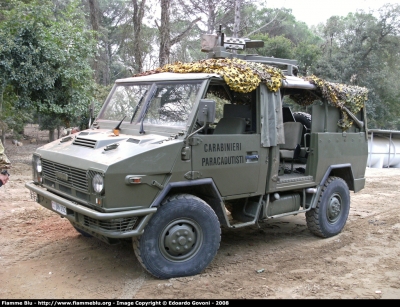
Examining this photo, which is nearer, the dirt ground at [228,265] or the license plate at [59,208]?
the dirt ground at [228,265]

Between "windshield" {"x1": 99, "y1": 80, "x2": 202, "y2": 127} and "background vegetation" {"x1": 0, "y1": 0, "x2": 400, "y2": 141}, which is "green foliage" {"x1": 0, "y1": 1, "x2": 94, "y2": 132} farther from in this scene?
"windshield" {"x1": 99, "y1": 80, "x2": 202, "y2": 127}

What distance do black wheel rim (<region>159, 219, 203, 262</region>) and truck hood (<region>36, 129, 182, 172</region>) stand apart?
642 mm

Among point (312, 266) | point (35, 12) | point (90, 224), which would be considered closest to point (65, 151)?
point (90, 224)

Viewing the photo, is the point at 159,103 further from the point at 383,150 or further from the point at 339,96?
the point at 383,150

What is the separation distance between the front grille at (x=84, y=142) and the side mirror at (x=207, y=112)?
3.98 feet

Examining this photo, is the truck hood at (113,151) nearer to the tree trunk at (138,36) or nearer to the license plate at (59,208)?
the license plate at (59,208)

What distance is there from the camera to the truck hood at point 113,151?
423 centimetres

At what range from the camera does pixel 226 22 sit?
19.8m

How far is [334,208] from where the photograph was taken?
21.3ft

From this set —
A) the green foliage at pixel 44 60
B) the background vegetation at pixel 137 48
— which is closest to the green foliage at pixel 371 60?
the background vegetation at pixel 137 48

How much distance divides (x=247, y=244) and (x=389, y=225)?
8.97 ft

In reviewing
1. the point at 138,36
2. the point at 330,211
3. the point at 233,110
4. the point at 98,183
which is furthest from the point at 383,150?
the point at 98,183

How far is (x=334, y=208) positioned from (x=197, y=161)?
9.25 ft

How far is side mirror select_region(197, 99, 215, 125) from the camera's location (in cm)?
452
